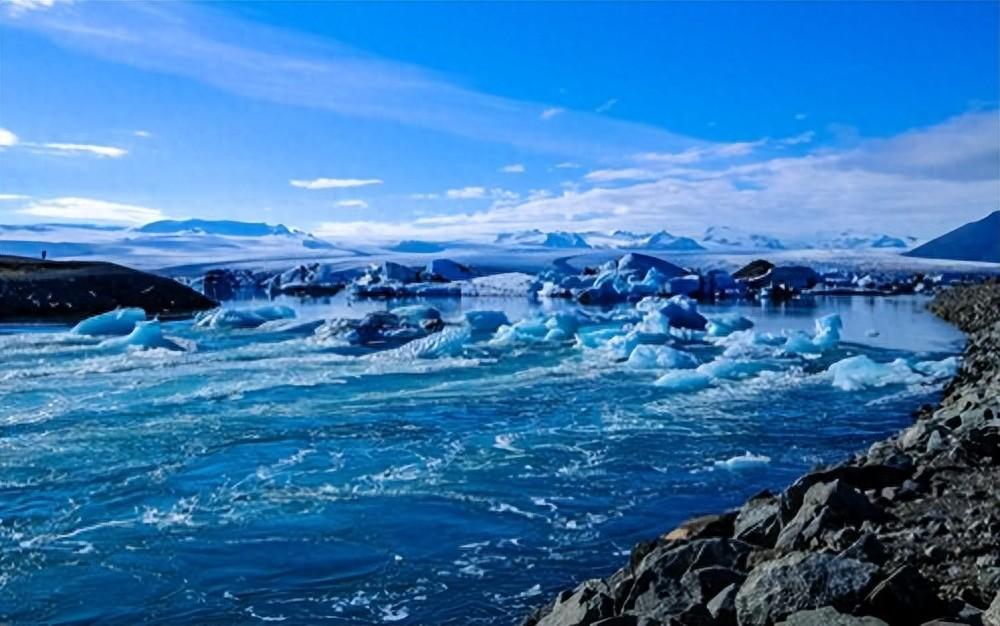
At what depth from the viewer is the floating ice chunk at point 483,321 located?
59.4 ft

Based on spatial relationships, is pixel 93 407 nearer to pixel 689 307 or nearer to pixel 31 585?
pixel 31 585

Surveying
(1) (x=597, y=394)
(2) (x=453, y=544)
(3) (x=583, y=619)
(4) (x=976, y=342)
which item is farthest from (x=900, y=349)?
(3) (x=583, y=619)

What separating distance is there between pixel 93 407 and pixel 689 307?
12.7 m

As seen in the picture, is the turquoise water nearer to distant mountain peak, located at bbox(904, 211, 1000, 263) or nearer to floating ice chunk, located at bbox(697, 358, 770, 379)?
floating ice chunk, located at bbox(697, 358, 770, 379)

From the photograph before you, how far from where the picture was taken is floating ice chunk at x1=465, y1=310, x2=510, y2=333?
712 inches

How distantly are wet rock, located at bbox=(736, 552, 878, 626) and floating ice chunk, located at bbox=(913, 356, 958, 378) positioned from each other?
9631 millimetres

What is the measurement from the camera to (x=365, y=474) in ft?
20.6

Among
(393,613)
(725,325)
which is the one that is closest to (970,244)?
(725,325)

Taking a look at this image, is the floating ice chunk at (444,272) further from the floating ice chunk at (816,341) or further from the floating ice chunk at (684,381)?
the floating ice chunk at (684,381)

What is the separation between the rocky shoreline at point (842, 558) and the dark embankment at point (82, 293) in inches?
912

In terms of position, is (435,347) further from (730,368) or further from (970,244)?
(970,244)

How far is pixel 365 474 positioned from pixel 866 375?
7006 mm

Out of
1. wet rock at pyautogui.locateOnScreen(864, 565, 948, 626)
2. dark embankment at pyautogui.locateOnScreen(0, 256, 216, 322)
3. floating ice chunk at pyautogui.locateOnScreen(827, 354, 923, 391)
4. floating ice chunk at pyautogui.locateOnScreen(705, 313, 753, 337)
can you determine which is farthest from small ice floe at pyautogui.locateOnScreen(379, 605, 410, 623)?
dark embankment at pyautogui.locateOnScreen(0, 256, 216, 322)

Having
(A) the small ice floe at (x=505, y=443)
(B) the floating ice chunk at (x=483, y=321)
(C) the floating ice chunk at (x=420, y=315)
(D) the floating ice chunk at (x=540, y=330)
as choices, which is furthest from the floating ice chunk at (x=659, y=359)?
(C) the floating ice chunk at (x=420, y=315)
